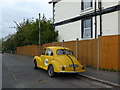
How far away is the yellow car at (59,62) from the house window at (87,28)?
695 cm

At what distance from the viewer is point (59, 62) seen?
8.45 metres

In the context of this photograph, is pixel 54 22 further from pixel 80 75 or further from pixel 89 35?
pixel 80 75

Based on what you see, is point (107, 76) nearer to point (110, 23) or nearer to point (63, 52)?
point (63, 52)

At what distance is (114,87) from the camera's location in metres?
6.71

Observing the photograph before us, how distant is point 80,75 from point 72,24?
10420mm

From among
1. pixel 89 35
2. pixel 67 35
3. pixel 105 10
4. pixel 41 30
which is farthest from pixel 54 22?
pixel 105 10

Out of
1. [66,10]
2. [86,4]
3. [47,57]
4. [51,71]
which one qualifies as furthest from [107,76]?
[66,10]

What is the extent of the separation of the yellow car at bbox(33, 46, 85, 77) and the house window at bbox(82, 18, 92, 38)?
695 cm

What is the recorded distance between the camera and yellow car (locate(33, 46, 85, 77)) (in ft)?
26.9

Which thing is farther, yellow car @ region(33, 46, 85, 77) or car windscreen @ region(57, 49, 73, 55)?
car windscreen @ region(57, 49, 73, 55)

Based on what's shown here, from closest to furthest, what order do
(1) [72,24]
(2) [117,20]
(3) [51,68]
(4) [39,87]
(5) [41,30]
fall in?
(4) [39,87] < (3) [51,68] < (2) [117,20] < (1) [72,24] < (5) [41,30]

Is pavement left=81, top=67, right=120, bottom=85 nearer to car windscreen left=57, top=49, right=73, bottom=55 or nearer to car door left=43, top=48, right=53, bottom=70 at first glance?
car windscreen left=57, top=49, right=73, bottom=55

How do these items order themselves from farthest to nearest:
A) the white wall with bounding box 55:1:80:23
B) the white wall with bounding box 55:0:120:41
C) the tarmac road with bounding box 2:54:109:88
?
the white wall with bounding box 55:1:80:23
the white wall with bounding box 55:0:120:41
the tarmac road with bounding box 2:54:109:88

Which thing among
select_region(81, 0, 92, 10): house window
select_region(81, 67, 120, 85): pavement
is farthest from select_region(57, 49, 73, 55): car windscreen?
select_region(81, 0, 92, 10): house window
